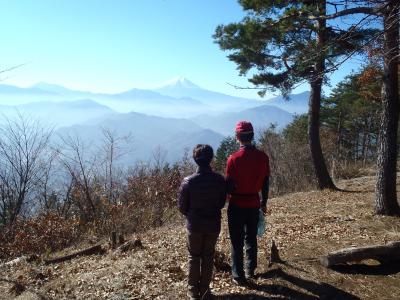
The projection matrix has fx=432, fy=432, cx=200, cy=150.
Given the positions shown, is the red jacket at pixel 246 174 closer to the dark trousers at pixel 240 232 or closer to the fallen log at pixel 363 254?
the dark trousers at pixel 240 232

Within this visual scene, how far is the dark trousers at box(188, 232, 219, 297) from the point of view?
498 cm

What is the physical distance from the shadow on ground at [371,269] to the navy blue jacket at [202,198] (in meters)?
2.21

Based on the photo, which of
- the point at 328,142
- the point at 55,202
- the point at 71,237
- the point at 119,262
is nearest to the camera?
the point at 119,262

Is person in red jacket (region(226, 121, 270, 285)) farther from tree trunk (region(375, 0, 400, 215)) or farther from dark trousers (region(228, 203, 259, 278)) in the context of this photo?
tree trunk (region(375, 0, 400, 215))

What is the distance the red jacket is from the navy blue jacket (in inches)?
10.9

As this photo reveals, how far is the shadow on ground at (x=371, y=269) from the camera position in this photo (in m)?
5.94

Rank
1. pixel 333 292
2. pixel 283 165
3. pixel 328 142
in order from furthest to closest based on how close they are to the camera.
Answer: pixel 328 142, pixel 283 165, pixel 333 292

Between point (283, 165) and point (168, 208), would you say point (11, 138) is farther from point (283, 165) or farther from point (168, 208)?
point (283, 165)

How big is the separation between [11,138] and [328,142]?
78.2 feet

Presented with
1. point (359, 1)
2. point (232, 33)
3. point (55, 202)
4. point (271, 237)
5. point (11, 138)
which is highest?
point (232, 33)

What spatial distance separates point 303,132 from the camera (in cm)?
3612

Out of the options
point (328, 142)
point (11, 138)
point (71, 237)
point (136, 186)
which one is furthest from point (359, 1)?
point (328, 142)

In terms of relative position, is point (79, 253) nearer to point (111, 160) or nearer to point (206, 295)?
point (206, 295)

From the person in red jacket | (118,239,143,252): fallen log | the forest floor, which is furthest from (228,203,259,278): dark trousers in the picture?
(118,239,143,252): fallen log
